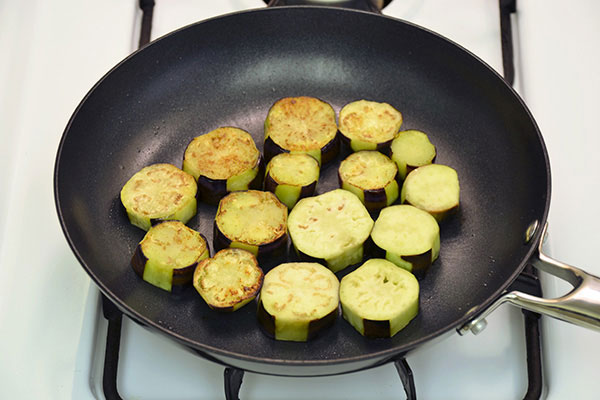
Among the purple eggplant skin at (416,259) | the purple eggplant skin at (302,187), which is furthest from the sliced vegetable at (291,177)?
the purple eggplant skin at (416,259)

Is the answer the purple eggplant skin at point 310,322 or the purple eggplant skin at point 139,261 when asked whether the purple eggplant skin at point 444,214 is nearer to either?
the purple eggplant skin at point 310,322

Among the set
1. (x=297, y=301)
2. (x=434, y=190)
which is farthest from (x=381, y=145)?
(x=297, y=301)

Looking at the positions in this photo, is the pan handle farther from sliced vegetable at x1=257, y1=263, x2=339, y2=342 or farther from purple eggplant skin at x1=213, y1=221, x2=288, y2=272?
purple eggplant skin at x1=213, y1=221, x2=288, y2=272

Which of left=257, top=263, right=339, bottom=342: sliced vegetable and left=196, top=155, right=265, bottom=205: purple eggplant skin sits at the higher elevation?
left=196, top=155, right=265, bottom=205: purple eggplant skin

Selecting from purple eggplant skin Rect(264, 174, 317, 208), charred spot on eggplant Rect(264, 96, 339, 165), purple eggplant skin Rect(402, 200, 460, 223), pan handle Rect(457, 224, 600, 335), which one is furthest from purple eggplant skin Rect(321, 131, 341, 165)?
pan handle Rect(457, 224, 600, 335)

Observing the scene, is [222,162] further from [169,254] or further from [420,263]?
[420,263]

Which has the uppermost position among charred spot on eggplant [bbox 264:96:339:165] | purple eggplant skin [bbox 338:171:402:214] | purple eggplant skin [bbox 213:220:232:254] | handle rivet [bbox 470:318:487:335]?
charred spot on eggplant [bbox 264:96:339:165]
